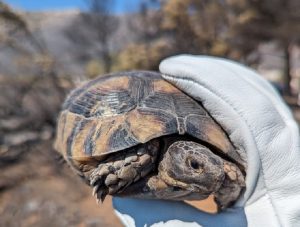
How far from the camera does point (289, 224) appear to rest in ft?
4.25

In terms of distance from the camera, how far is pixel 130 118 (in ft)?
4.26

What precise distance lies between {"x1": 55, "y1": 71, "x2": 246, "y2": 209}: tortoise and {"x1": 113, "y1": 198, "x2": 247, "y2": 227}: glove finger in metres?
0.08

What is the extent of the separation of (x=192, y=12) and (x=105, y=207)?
871cm

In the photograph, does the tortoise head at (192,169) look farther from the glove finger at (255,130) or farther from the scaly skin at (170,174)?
the glove finger at (255,130)

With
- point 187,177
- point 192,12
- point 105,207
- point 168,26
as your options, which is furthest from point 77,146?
point 192,12

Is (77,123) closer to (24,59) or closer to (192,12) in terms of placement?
(24,59)

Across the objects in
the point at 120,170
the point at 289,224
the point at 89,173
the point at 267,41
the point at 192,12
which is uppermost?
the point at 120,170

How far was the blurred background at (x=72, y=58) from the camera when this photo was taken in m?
4.25

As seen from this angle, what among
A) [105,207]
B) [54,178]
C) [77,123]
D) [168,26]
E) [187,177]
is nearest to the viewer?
[187,177]

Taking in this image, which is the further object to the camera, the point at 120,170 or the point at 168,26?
the point at 168,26

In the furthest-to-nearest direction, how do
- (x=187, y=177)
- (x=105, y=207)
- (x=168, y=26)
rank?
1. (x=168, y=26)
2. (x=105, y=207)
3. (x=187, y=177)

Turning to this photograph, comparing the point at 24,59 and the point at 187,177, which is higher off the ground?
the point at 187,177

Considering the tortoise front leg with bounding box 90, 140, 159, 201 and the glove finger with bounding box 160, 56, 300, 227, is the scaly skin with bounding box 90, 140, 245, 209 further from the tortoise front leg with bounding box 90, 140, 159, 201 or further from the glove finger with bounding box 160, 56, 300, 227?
the glove finger with bounding box 160, 56, 300, 227

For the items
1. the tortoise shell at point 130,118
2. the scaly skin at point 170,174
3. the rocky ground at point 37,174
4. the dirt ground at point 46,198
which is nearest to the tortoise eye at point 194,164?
the scaly skin at point 170,174
